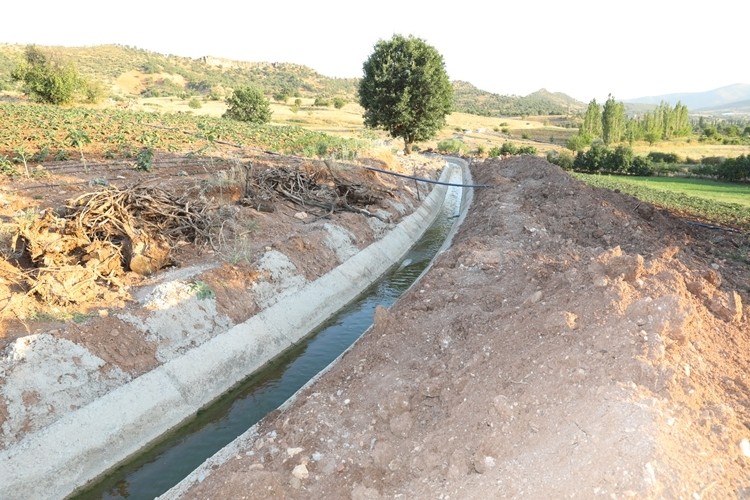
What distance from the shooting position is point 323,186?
18.5 meters

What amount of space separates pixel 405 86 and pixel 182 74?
3041 inches

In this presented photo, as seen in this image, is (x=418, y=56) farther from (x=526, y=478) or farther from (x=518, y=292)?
(x=526, y=478)

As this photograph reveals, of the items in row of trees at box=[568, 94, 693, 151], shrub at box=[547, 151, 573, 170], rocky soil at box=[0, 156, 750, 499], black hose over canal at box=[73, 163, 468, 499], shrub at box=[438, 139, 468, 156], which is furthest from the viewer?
row of trees at box=[568, 94, 693, 151]

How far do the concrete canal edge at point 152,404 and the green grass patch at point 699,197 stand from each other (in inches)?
643

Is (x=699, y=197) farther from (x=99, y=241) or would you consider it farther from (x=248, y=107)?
(x=248, y=107)

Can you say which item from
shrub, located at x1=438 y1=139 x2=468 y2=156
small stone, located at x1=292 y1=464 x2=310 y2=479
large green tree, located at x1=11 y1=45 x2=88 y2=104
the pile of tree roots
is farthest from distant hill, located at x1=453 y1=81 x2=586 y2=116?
small stone, located at x1=292 y1=464 x2=310 y2=479

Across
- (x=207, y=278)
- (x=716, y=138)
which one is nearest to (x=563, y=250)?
(x=207, y=278)

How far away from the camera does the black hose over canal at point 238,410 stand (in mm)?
7156

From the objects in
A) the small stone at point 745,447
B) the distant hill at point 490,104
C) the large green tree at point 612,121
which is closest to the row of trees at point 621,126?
the large green tree at point 612,121

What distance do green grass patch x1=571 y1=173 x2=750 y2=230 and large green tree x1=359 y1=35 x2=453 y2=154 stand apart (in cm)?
1265

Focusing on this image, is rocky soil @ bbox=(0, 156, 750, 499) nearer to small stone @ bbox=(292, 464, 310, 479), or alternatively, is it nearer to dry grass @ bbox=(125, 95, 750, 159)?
small stone @ bbox=(292, 464, 310, 479)

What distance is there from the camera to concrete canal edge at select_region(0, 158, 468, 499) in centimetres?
666

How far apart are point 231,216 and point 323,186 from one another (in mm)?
5373

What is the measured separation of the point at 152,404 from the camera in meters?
8.06
